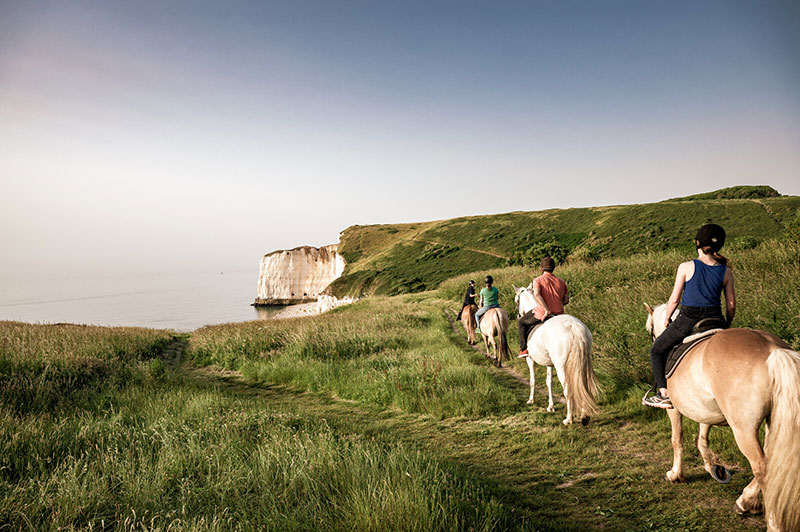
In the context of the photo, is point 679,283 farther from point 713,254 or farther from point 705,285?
point 713,254

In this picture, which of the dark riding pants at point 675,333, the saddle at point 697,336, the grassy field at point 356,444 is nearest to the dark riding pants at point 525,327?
the grassy field at point 356,444

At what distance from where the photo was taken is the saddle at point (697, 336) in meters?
4.12

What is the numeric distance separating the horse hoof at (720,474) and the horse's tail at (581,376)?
1.88 meters

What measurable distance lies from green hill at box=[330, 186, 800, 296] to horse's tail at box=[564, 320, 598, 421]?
30700 millimetres

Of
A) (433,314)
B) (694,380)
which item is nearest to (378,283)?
(433,314)

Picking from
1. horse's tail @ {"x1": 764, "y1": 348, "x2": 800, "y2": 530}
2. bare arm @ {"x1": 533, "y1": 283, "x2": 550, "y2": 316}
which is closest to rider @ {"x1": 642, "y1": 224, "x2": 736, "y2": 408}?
horse's tail @ {"x1": 764, "y1": 348, "x2": 800, "y2": 530}

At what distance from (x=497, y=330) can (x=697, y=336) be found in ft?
22.3

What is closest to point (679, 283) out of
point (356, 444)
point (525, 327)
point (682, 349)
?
point (682, 349)

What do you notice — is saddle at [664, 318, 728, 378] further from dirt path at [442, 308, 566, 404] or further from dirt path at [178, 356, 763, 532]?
dirt path at [442, 308, 566, 404]

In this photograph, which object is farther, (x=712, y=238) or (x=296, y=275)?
(x=296, y=275)

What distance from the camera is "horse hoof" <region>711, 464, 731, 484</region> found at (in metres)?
4.14

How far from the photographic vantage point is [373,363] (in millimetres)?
10625

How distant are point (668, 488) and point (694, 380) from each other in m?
1.36

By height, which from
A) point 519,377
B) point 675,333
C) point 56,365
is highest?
point 675,333
